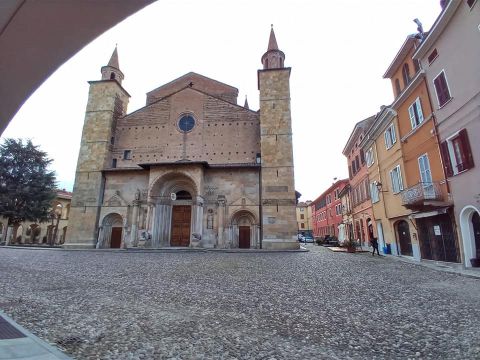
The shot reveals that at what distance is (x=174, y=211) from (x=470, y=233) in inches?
766

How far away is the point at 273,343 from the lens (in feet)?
11.1

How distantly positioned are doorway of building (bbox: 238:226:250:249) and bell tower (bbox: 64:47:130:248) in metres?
12.1

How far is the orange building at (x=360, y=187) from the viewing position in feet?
75.1

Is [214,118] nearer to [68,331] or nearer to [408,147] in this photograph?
[408,147]

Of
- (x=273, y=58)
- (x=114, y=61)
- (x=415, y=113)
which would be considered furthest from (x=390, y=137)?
(x=114, y=61)

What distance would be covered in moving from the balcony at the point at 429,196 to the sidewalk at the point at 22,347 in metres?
13.9

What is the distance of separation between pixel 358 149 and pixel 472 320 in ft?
73.6

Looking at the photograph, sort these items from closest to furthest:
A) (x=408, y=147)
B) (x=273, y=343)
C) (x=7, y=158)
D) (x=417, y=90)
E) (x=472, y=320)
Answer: (x=273, y=343), (x=472, y=320), (x=417, y=90), (x=408, y=147), (x=7, y=158)

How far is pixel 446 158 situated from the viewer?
11.7m

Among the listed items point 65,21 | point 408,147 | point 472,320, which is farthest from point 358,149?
point 65,21

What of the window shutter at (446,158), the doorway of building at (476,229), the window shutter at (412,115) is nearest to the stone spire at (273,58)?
the window shutter at (412,115)

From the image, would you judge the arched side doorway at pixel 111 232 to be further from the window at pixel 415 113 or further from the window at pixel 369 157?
the window at pixel 415 113

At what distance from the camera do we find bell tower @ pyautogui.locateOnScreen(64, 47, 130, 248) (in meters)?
23.2

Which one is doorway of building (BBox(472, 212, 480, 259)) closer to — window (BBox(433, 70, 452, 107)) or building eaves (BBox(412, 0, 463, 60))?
window (BBox(433, 70, 452, 107))
